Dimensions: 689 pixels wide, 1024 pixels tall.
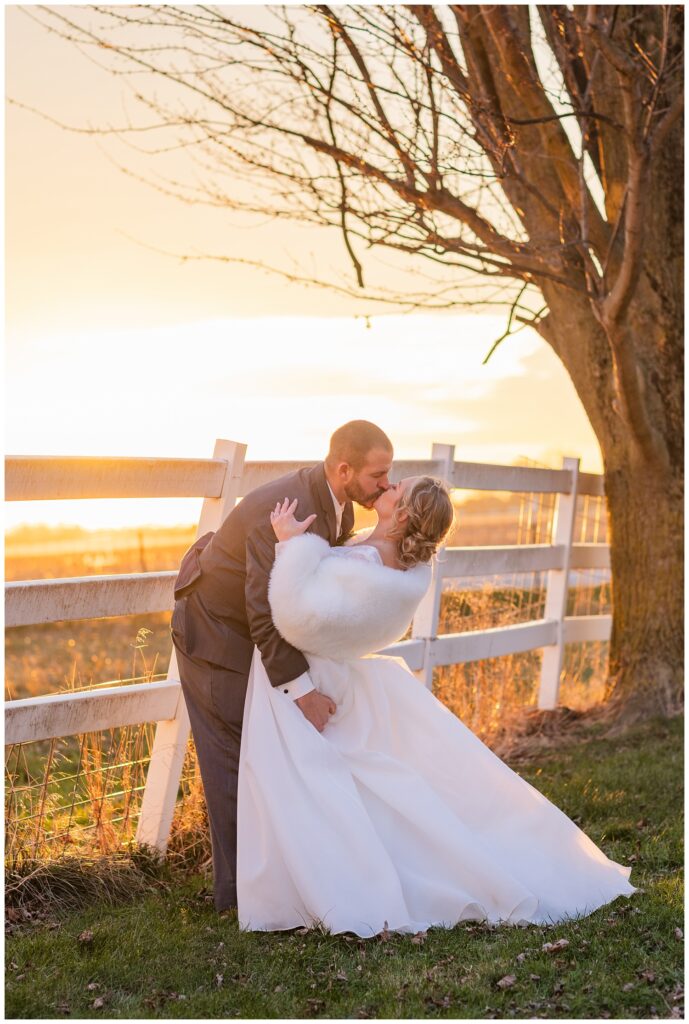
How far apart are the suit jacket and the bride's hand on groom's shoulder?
58mm

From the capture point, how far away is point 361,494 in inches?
178

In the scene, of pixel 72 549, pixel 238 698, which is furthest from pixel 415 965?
pixel 72 549

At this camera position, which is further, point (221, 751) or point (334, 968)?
point (221, 751)

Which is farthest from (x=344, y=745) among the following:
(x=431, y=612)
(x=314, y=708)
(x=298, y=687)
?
(x=431, y=612)

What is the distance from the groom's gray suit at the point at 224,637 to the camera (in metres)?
4.55

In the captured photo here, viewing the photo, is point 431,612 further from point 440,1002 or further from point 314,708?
point 440,1002

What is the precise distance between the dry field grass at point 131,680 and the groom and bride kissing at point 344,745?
1.61 ft

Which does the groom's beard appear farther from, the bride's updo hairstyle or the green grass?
the green grass

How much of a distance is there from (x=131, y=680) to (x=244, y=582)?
3.20ft

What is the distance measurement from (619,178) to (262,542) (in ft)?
17.8

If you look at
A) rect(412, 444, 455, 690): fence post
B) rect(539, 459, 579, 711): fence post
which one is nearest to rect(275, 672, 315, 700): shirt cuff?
rect(412, 444, 455, 690): fence post

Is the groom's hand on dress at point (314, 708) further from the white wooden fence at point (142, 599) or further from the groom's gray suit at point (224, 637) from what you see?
the white wooden fence at point (142, 599)

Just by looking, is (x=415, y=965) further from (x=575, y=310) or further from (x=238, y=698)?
(x=575, y=310)

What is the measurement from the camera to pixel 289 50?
675 cm
